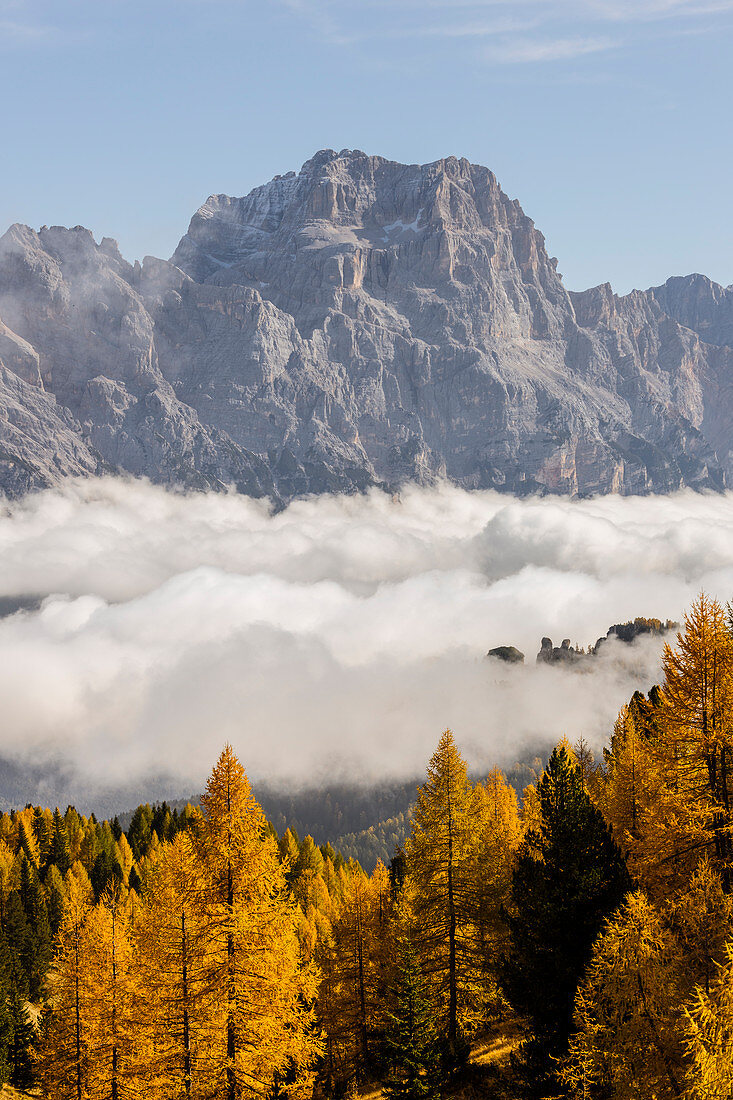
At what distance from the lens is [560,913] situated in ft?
90.6

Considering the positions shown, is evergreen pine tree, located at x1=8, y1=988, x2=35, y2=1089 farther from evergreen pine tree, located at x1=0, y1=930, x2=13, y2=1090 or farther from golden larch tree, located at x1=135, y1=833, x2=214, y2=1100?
golden larch tree, located at x1=135, y1=833, x2=214, y2=1100

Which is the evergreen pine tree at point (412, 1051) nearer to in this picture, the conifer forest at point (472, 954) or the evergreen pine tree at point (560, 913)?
the conifer forest at point (472, 954)

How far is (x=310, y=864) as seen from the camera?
91.5 meters

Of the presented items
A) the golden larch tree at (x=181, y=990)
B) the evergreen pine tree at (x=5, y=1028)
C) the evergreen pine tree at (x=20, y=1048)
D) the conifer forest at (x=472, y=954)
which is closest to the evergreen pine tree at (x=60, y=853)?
the evergreen pine tree at (x=20, y=1048)

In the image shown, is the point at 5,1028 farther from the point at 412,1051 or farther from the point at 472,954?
the point at 412,1051

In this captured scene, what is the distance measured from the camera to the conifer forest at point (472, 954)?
21.5 metres

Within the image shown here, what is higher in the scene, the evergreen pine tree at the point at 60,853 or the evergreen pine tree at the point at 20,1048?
the evergreen pine tree at the point at 60,853

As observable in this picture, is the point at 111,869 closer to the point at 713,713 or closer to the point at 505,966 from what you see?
the point at 505,966

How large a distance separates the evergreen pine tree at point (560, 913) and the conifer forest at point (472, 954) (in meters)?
0.07

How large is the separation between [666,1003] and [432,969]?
20.2 m

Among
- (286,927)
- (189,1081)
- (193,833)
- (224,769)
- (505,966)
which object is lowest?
(189,1081)

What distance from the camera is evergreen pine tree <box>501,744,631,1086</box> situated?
1067 inches

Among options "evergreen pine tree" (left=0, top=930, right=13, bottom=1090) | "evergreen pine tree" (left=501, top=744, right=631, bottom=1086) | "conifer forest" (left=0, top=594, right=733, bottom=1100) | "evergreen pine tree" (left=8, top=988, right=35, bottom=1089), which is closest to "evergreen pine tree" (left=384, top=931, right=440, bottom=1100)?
"conifer forest" (left=0, top=594, right=733, bottom=1100)

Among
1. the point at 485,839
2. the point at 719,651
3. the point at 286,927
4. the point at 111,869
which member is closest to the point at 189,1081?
the point at 286,927
